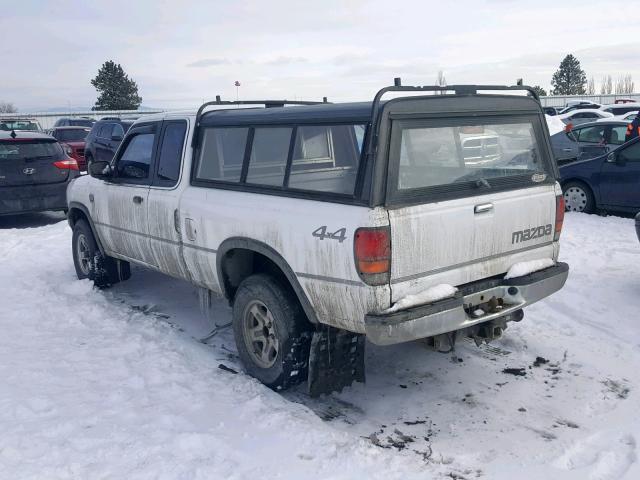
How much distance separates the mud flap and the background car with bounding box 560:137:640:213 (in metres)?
6.72

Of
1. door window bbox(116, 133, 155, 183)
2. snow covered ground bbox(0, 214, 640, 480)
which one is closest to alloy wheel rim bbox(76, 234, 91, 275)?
snow covered ground bbox(0, 214, 640, 480)

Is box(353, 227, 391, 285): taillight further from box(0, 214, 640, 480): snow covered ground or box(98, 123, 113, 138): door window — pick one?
box(98, 123, 113, 138): door window

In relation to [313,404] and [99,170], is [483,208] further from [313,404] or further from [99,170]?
[99,170]

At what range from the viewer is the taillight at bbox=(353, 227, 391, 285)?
3.47m

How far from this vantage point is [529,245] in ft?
14.2

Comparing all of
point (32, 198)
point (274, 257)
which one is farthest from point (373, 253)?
point (32, 198)

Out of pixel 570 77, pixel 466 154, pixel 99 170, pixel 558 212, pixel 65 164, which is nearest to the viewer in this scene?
pixel 466 154

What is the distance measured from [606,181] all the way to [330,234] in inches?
290

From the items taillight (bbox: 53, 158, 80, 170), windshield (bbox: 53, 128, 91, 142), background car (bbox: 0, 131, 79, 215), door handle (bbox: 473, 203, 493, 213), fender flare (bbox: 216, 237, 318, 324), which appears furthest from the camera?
windshield (bbox: 53, 128, 91, 142)

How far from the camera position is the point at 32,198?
1089 centimetres

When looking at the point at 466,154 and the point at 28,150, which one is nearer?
the point at 466,154

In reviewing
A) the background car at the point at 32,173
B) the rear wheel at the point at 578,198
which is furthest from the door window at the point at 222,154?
the background car at the point at 32,173

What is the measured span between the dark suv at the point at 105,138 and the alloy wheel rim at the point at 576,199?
471 inches

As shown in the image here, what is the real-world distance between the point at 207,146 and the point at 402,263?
2191mm
